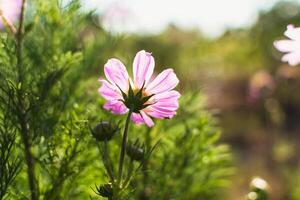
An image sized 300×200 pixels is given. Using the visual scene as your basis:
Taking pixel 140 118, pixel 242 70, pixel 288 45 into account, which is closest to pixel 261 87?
pixel 288 45

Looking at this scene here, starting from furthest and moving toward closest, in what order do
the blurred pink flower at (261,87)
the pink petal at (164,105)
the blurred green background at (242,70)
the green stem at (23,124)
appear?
the blurred green background at (242,70)
the blurred pink flower at (261,87)
the green stem at (23,124)
the pink petal at (164,105)

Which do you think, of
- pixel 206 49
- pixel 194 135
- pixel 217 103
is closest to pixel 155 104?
pixel 194 135

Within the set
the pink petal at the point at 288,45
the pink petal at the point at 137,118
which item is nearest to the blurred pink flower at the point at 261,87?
the pink petal at the point at 288,45

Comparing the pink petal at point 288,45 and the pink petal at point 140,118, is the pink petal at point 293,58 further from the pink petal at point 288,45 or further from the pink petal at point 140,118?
the pink petal at point 140,118

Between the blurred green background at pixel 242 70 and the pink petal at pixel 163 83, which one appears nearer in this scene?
the pink petal at pixel 163 83

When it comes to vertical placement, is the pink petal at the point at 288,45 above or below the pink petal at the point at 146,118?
above

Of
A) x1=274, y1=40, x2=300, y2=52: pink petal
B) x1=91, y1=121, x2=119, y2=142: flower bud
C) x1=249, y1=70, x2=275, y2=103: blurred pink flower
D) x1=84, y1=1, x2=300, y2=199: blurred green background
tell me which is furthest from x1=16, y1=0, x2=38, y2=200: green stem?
x1=84, y1=1, x2=300, y2=199: blurred green background

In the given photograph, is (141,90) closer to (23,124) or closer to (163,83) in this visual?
(163,83)

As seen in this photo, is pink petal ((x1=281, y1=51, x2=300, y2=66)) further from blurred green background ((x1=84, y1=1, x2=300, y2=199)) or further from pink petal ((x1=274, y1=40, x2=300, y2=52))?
blurred green background ((x1=84, y1=1, x2=300, y2=199))
